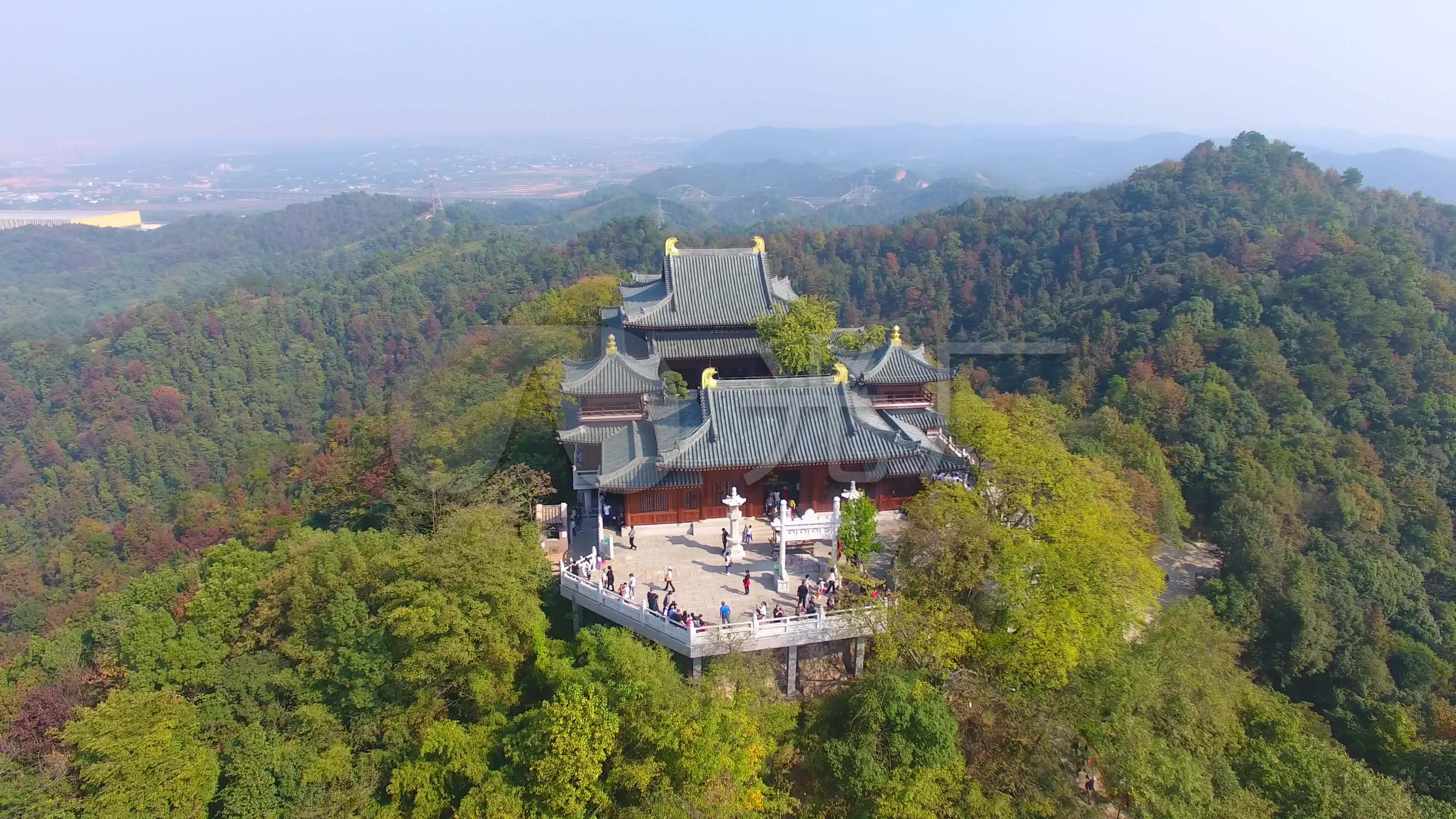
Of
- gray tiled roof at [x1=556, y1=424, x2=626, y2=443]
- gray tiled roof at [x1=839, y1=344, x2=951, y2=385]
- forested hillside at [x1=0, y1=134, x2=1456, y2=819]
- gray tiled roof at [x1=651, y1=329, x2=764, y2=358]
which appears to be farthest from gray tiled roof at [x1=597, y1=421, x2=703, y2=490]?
gray tiled roof at [x1=839, y1=344, x2=951, y2=385]

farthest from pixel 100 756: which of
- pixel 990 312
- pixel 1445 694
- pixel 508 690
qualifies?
pixel 990 312

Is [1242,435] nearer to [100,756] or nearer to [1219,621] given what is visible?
[1219,621]

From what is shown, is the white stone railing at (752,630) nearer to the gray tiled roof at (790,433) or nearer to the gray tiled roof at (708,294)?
the gray tiled roof at (790,433)

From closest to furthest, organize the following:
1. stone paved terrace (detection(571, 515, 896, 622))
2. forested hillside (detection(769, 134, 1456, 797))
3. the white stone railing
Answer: the white stone railing → stone paved terrace (detection(571, 515, 896, 622)) → forested hillside (detection(769, 134, 1456, 797))

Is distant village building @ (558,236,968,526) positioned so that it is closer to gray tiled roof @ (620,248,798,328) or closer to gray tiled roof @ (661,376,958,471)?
gray tiled roof @ (661,376,958,471)

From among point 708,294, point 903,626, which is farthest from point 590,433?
point 903,626

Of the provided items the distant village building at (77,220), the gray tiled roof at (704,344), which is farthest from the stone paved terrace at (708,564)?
the distant village building at (77,220)
